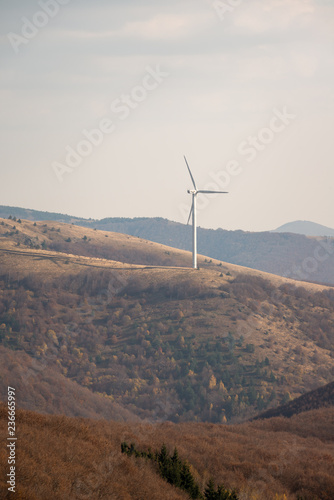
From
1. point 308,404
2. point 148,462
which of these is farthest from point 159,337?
point 148,462

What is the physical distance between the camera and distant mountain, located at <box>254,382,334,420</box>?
6156 cm

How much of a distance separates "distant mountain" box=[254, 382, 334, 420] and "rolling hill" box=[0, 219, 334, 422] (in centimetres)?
2285

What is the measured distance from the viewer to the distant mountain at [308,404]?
61.6 m

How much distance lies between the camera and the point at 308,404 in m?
63.8

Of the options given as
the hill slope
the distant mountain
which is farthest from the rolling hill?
the hill slope

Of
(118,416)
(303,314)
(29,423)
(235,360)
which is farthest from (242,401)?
(29,423)

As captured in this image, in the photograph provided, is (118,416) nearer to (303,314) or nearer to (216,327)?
(216,327)

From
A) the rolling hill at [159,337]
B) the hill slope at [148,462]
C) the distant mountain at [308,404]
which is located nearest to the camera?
the hill slope at [148,462]

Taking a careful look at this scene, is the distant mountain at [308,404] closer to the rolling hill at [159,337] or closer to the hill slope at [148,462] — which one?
the hill slope at [148,462]

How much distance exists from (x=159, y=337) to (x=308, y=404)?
58.5 metres

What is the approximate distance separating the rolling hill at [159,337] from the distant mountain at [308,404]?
22854mm

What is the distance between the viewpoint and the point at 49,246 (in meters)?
199

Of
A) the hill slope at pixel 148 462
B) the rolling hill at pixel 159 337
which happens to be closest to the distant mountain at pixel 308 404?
the hill slope at pixel 148 462

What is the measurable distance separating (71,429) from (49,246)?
177 meters
